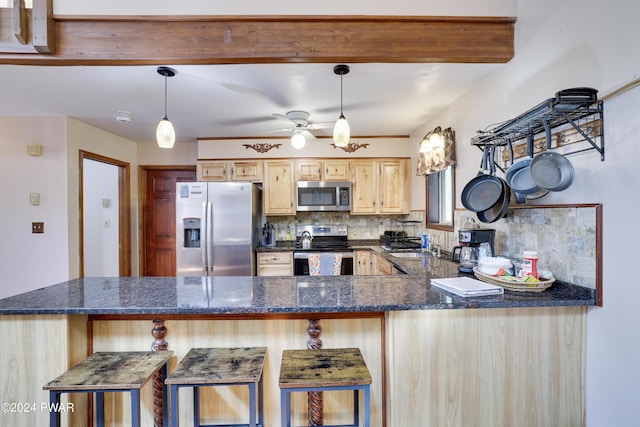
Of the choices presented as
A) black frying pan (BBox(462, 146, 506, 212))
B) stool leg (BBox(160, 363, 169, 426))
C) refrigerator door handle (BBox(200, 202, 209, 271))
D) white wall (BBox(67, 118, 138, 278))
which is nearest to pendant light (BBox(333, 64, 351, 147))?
black frying pan (BBox(462, 146, 506, 212))

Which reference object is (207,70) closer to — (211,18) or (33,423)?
(211,18)

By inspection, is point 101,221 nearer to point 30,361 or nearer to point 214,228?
point 214,228

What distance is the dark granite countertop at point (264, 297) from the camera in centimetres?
→ 131

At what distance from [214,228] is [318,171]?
1.56 meters

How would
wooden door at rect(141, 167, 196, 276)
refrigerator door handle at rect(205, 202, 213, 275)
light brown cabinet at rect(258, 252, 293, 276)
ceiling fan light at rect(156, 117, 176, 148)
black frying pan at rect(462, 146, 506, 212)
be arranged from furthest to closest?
wooden door at rect(141, 167, 196, 276) < light brown cabinet at rect(258, 252, 293, 276) < refrigerator door handle at rect(205, 202, 213, 275) < ceiling fan light at rect(156, 117, 176, 148) < black frying pan at rect(462, 146, 506, 212)

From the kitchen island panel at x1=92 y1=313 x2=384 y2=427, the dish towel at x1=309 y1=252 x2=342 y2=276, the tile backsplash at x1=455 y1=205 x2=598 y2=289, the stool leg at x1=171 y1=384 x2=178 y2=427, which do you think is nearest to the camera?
the stool leg at x1=171 y1=384 x2=178 y2=427

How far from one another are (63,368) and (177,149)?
12.0ft

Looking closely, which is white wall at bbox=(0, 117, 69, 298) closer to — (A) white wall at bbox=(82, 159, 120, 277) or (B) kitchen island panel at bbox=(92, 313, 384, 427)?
(A) white wall at bbox=(82, 159, 120, 277)

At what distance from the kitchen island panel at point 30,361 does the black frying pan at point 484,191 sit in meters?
2.31

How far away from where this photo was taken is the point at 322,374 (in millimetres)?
1218

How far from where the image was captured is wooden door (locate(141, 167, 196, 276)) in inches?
179

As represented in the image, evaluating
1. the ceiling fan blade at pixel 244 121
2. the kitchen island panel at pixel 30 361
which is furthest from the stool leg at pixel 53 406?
the ceiling fan blade at pixel 244 121

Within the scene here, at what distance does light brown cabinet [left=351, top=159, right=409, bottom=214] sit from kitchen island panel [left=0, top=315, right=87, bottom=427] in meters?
3.29

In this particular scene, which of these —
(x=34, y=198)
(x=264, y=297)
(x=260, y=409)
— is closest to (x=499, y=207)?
(x=264, y=297)
